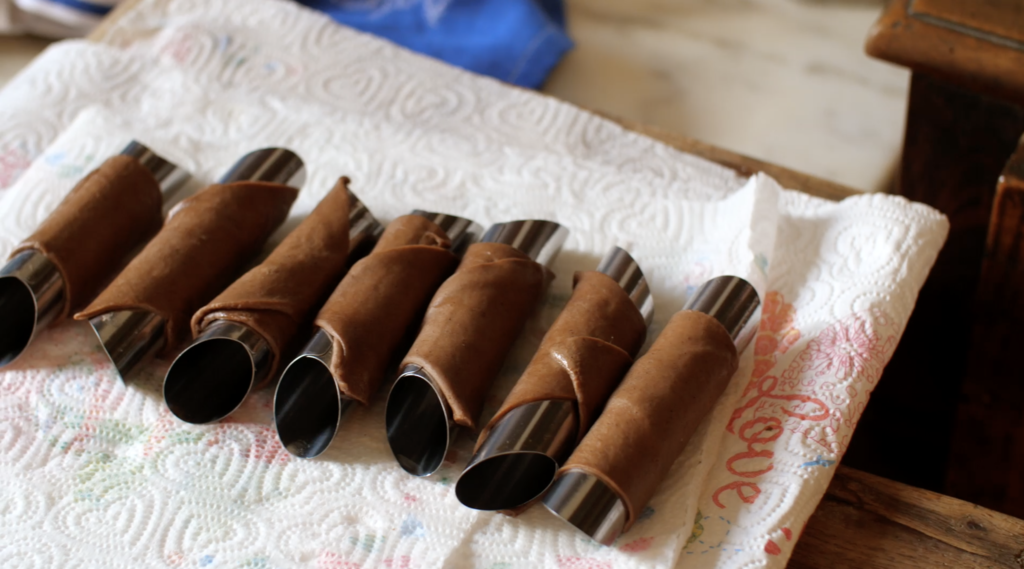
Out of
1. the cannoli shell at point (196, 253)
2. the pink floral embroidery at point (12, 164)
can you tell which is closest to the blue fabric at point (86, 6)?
the pink floral embroidery at point (12, 164)

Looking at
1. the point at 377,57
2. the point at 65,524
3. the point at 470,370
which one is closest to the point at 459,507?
the point at 470,370

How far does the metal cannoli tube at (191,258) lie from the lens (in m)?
0.69

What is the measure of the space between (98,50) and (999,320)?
3.19 feet

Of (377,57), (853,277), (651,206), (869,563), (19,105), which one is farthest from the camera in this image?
(377,57)

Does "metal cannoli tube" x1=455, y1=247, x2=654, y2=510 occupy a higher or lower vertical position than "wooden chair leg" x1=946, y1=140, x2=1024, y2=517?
higher

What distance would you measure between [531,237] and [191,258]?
0.27 metres

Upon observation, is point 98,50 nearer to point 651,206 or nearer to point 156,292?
point 156,292

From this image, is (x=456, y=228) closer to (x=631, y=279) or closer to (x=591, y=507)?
(x=631, y=279)

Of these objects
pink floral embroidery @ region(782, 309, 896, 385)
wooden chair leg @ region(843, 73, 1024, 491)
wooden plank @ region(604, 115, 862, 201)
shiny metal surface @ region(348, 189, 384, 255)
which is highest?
shiny metal surface @ region(348, 189, 384, 255)

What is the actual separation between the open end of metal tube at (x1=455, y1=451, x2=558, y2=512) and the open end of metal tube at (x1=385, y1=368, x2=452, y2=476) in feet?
0.11

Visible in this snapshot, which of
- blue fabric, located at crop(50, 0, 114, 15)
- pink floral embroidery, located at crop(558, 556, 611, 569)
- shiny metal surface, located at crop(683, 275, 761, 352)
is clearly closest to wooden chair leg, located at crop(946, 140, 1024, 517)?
shiny metal surface, located at crop(683, 275, 761, 352)

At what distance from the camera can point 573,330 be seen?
0.66 meters

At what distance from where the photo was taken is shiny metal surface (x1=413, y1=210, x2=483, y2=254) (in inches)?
30.3

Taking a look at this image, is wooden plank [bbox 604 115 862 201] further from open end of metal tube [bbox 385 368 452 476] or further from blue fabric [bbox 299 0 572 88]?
A: open end of metal tube [bbox 385 368 452 476]
